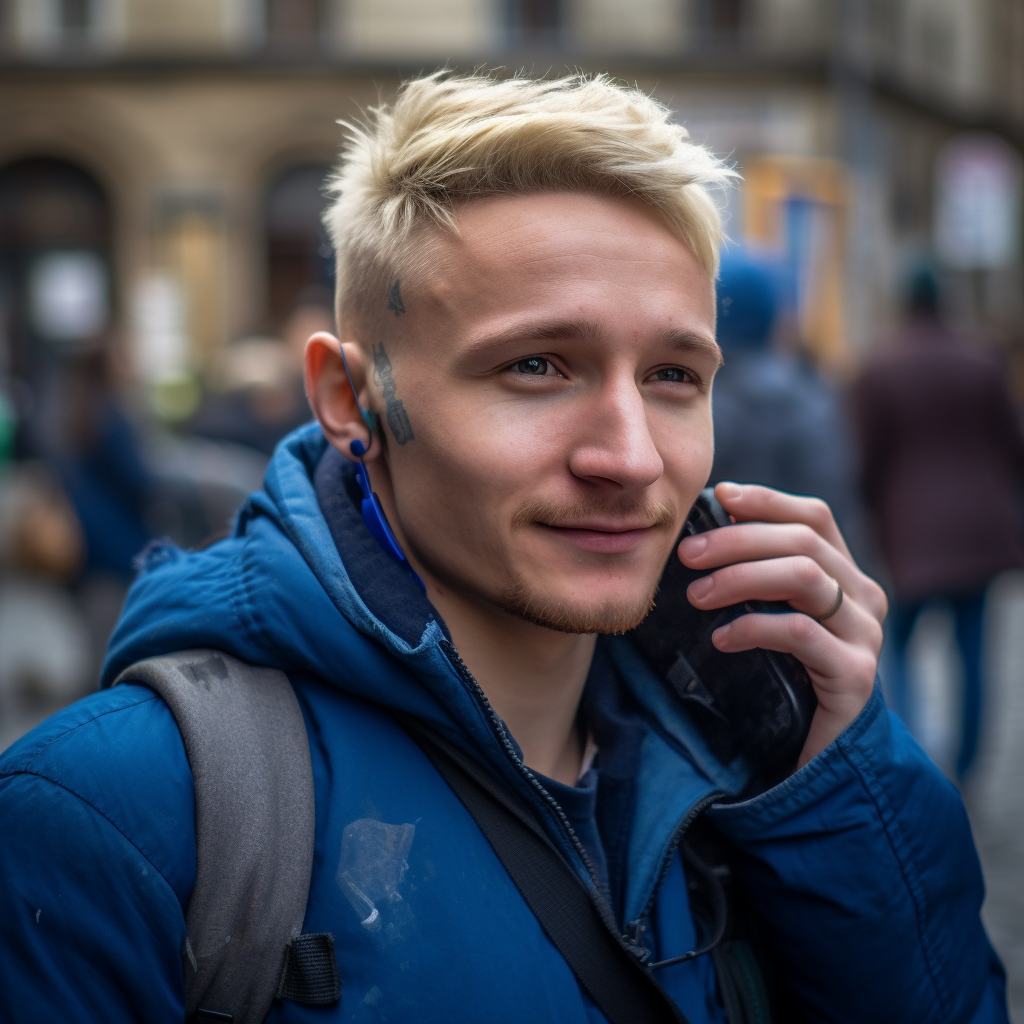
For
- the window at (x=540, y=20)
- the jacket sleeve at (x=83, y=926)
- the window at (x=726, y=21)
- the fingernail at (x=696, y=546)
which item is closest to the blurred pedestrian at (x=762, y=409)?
the fingernail at (x=696, y=546)

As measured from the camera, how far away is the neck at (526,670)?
150cm

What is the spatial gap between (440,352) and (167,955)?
26.4 inches

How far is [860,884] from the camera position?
1.48 meters

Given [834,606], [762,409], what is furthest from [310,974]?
[762,409]

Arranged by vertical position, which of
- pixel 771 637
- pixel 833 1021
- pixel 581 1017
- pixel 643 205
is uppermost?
pixel 643 205

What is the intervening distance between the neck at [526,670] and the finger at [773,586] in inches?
6.6

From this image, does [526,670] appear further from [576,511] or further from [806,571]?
[806,571]

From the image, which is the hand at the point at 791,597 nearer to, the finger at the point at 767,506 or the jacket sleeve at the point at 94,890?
the finger at the point at 767,506

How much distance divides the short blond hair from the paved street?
109 inches

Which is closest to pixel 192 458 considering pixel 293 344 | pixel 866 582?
pixel 293 344

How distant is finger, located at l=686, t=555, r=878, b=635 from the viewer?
1511 millimetres

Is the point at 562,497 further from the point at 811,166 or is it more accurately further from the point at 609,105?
the point at 811,166

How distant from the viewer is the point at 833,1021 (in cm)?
151

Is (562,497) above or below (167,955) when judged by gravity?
above
